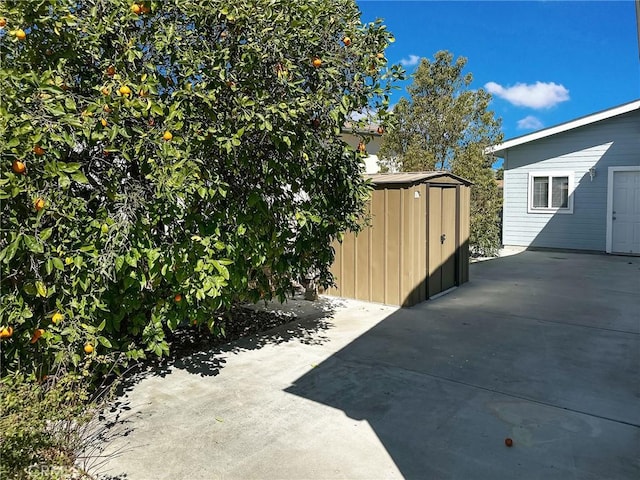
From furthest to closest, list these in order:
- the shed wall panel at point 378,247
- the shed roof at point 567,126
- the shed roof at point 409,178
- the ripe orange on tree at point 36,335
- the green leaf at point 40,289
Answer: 1. the shed roof at point 567,126
2. the shed wall panel at point 378,247
3. the shed roof at point 409,178
4. the ripe orange on tree at point 36,335
5. the green leaf at point 40,289

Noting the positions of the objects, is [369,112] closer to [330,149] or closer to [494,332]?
[330,149]

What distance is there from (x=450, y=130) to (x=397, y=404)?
937 centimetres

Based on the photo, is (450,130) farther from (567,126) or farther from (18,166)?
(18,166)

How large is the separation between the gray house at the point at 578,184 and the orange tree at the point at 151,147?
945 cm

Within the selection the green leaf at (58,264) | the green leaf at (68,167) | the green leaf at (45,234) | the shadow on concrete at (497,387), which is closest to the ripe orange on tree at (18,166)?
the green leaf at (68,167)

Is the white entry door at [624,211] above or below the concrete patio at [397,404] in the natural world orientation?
above

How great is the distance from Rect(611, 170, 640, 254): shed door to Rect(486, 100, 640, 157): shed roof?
147 cm

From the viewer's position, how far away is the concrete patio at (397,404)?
8.95 ft

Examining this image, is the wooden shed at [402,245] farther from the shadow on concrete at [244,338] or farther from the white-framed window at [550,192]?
the white-framed window at [550,192]

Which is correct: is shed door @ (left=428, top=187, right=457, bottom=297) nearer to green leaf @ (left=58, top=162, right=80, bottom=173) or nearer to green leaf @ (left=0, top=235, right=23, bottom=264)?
green leaf @ (left=58, top=162, right=80, bottom=173)

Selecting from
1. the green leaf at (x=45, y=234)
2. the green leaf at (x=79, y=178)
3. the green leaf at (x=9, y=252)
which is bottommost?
the green leaf at (x=9, y=252)

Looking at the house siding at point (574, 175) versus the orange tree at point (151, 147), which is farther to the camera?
the house siding at point (574, 175)

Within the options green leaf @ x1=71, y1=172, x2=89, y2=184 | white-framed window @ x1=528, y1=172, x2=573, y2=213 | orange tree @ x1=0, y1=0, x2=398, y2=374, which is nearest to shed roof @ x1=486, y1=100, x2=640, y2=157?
white-framed window @ x1=528, y1=172, x2=573, y2=213


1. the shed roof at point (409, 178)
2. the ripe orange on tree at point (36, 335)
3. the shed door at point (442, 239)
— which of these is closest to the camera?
the ripe orange on tree at point (36, 335)
